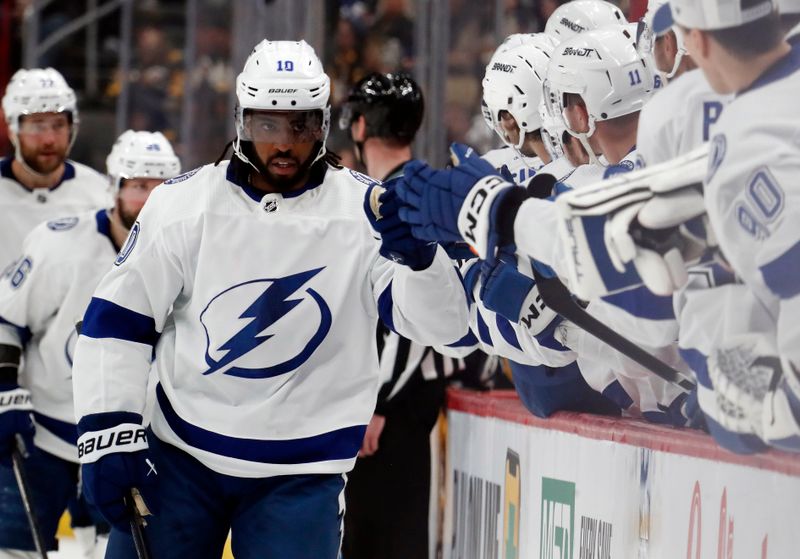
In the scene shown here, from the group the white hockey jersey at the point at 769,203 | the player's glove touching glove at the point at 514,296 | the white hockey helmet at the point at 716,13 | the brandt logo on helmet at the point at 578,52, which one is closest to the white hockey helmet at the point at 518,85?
the brandt logo on helmet at the point at 578,52

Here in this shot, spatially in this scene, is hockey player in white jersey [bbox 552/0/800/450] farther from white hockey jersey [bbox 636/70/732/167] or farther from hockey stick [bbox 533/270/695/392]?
hockey stick [bbox 533/270/695/392]

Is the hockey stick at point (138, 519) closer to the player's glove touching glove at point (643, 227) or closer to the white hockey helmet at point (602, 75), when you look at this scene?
the white hockey helmet at point (602, 75)

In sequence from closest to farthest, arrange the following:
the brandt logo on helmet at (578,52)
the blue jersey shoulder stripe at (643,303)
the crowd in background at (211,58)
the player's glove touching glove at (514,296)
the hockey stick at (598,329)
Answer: the blue jersey shoulder stripe at (643,303)
the hockey stick at (598,329)
the player's glove touching glove at (514,296)
the brandt logo on helmet at (578,52)
the crowd in background at (211,58)

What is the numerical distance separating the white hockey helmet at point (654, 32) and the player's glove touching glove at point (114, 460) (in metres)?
1.06

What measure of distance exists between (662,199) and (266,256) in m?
1.12

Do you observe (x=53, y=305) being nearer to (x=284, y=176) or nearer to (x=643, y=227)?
(x=284, y=176)

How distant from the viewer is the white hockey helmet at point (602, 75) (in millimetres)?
2378

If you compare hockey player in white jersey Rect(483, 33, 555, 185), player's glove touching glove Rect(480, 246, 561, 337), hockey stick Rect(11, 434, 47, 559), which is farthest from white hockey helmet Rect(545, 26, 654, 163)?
hockey stick Rect(11, 434, 47, 559)

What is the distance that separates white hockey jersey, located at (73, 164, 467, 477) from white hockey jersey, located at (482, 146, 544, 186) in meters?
0.42

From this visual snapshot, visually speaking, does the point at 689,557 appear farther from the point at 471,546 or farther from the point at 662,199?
the point at 471,546

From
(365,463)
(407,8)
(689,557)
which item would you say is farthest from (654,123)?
(407,8)

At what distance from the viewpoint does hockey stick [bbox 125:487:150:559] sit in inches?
98.9

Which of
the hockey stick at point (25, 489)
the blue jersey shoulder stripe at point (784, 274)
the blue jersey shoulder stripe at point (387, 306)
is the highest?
the blue jersey shoulder stripe at point (784, 274)

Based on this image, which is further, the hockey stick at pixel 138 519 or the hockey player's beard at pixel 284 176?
the hockey player's beard at pixel 284 176
